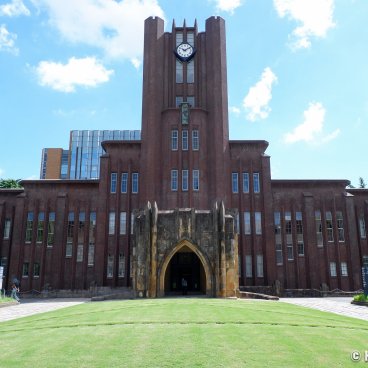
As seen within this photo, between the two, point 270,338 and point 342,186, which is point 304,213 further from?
point 270,338

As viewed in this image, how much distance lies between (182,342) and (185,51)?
3715cm

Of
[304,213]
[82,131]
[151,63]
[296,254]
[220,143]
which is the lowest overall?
[296,254]

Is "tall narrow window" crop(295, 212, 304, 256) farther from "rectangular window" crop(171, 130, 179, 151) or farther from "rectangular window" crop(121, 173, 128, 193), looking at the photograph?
→ "rectangular window" crop(121, 173, 128, 193)

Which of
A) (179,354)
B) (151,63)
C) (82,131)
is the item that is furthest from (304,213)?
(82,131)

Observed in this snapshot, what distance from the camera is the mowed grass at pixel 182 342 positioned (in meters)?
8.33

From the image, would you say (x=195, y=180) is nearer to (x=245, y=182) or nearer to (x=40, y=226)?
(x=245, y=182)

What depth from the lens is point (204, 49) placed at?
1665 inches

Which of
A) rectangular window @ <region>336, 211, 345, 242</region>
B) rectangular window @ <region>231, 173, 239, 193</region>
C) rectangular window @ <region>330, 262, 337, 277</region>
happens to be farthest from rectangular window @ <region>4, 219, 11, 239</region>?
rectangular window @ <region>336, 211, 345, 242</region>

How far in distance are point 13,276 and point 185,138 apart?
21947mm

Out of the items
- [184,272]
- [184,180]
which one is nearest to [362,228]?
[184,180]

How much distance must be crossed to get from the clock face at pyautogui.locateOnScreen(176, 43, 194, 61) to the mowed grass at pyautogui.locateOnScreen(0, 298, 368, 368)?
1309 inches

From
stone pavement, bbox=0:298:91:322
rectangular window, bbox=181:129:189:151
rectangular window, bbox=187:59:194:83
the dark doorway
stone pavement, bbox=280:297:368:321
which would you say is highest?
rectangular window, bbox=187:59:194:83

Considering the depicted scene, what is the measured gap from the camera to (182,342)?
9.84m

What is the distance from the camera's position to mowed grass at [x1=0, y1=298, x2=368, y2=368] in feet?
27.3
